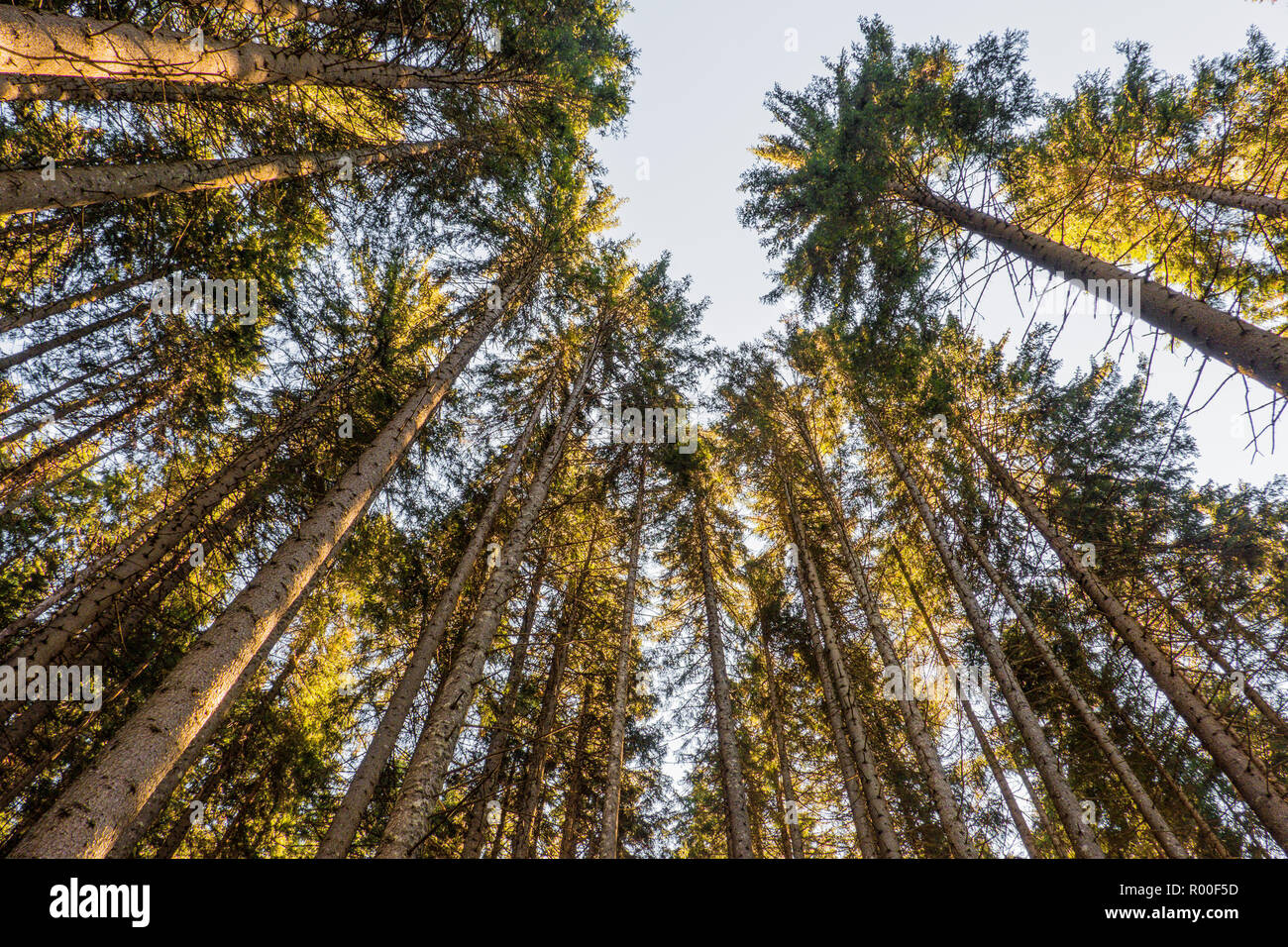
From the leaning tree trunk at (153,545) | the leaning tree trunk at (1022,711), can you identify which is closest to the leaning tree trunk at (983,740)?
the leaning tree trunk at (1022,711)

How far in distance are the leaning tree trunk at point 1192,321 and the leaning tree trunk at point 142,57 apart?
7563 millimetres

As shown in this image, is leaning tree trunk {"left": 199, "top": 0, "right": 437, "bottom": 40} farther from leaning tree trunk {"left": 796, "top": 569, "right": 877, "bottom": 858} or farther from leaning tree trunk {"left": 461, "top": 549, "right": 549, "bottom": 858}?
leaning tree trunk {"left": 796, "top": 569, "right": 877, "bottom": 858}

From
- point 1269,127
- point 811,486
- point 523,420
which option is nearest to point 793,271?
point 811,486

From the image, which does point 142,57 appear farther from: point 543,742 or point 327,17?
point 543,742

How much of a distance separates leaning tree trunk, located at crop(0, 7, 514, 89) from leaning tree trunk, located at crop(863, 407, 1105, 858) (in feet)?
34.7

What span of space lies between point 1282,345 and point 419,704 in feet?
37.4

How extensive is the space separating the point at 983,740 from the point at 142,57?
18.2 metres

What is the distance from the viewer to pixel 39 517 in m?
8.76

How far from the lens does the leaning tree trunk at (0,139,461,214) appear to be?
4223mm

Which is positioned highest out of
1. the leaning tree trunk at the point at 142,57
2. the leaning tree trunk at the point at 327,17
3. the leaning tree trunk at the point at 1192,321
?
the leaning tree trunk at the point at 327,17

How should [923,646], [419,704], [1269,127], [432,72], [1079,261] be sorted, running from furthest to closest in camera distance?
1. [923,646]
2. [1269,127]
3. [419,704]
4. [432,72]
5. [1079,261]

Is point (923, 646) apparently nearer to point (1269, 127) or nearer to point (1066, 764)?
point (1066, 764)

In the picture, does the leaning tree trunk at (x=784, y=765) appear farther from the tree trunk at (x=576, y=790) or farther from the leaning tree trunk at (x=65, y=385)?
the leaning tree trunk at (x=65, y=385)

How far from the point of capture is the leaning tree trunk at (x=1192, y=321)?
3.39 m
